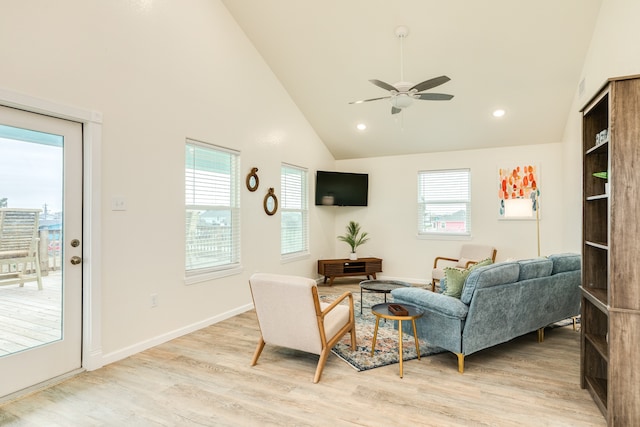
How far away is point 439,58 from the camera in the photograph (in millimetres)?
4520

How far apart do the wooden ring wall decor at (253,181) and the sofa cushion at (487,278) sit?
3.06 metres

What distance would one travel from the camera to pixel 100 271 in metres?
2.96

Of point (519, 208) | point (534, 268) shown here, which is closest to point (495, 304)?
point (534, 268)

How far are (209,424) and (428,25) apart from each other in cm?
457

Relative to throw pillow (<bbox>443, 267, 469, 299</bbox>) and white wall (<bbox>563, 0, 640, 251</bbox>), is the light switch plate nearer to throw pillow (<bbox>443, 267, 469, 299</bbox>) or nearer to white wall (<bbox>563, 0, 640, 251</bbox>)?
throw pillow (<bbox>443, 267, 469, 299</bbox>)

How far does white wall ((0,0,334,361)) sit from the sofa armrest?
234 centimetres

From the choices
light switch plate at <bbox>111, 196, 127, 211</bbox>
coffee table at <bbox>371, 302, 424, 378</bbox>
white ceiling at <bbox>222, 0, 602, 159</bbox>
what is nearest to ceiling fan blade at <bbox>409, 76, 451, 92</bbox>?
white ceiling at <bbox>222, 0, 602, 159</bbox>

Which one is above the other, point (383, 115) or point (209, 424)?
point (383, 115)

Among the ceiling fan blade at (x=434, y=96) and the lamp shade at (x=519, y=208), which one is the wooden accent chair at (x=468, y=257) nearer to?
the lamp shade at (x=519, y=208)

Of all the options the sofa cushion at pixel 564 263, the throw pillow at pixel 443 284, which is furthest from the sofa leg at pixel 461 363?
the sofa cushion at pixel 564 263

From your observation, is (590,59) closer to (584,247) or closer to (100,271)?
(584,247)

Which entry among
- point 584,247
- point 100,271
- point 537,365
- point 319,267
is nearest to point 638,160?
point 584,247

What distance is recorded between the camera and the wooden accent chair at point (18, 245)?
8.18ft

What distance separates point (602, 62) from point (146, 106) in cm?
475
